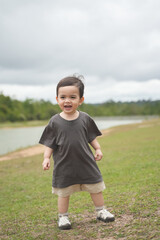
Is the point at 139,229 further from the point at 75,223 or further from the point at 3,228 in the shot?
the point at 3,228

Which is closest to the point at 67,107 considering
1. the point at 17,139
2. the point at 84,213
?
the point at 84,213

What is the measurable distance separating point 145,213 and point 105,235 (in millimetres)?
652

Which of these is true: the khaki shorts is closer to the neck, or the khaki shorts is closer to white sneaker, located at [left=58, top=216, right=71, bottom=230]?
white sneaker, located at [left=58, top=216, right=71, bottom=230]

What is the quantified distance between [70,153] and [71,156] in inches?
1.4

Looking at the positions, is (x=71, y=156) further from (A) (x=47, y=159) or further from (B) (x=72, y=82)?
(B) (x=72, y=82)

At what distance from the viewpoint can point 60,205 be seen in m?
3.09

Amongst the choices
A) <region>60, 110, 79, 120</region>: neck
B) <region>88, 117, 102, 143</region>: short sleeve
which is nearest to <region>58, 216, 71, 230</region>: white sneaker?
<region>88, 117, 102, 143</region>: short sleeve

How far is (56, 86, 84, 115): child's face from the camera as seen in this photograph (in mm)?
2986

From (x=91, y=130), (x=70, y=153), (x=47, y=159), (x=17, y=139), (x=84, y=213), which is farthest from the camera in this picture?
(x=17, y=139)

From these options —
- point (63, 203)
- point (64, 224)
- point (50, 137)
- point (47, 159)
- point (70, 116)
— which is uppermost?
point (70, 116)

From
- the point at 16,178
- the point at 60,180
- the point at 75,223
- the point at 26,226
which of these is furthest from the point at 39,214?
the point at 16,178

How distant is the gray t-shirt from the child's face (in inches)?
5.6

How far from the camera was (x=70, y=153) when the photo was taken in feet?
9.73

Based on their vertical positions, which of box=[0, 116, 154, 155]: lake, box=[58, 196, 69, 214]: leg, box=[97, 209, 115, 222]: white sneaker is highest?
box=[58, 196, 69, 214]: leg
